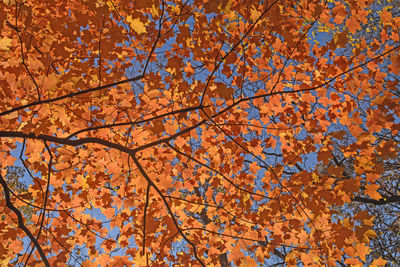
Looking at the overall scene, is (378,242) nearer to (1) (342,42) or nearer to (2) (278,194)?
(2) (278,194)

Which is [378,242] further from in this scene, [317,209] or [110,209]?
[110,209]

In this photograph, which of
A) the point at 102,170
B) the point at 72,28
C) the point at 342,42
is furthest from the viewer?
the point at 102,170

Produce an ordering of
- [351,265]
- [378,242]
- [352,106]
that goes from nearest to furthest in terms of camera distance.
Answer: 1. [351,265]
2. [352,106]
3. [378,242]

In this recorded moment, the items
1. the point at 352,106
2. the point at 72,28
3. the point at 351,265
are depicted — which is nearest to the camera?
the point at 72,28

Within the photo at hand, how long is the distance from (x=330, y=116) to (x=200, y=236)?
9.56 feet

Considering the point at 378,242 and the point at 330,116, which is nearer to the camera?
the point at 330,116

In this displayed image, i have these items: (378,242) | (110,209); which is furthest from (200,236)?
(378,242)

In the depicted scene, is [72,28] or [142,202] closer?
[72,28]

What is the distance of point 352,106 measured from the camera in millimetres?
4699

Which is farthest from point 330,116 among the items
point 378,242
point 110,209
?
point 378,242

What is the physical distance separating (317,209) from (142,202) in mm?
2783

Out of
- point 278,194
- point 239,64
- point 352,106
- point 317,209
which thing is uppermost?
point 239,64

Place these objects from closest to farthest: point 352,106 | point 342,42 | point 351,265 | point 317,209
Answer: point 342,42, point 351,265, point 317,209, point 352,106

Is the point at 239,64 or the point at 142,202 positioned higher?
the point at 239,64
